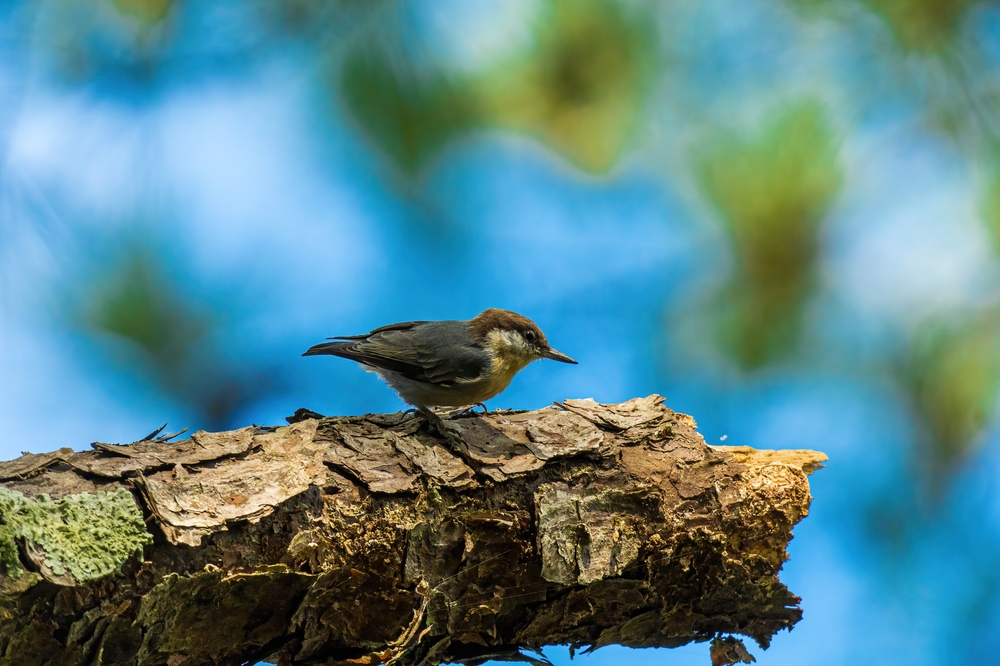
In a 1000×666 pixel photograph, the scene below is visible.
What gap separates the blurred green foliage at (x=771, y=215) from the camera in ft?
10.2

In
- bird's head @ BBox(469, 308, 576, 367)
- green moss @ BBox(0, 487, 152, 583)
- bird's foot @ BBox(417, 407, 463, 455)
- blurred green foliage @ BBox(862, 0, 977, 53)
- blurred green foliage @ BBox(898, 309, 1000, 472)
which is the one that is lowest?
green moss @ BBox(0, 487, 152, 583)

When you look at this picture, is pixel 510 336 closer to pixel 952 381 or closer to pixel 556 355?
pixel 556 355

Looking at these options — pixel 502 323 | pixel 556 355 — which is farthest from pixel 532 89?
pixel 556 355

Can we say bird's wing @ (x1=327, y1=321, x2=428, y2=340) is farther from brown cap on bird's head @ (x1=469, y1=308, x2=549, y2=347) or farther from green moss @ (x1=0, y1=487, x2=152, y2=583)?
green moss @ (x1=0, y1=487, x2=152, y2=583)

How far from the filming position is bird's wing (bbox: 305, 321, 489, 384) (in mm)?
2854

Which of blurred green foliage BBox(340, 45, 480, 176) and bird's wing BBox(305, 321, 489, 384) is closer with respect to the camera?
bird's wing BBox(305, 321, 489, 384)

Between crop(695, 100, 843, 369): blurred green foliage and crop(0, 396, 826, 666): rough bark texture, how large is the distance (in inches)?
36.7

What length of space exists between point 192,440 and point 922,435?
2.92m

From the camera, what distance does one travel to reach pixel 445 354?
288 centimetres

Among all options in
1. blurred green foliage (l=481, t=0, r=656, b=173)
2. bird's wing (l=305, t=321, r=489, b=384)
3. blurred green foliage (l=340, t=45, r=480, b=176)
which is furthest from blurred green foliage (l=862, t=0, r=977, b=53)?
bird's wing (l=305, t=321, r=489, b=384)

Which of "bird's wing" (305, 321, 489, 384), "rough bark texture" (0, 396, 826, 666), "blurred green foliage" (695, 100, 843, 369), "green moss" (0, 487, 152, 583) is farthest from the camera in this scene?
"blurred green foliage" (695, 100, 843, 369)

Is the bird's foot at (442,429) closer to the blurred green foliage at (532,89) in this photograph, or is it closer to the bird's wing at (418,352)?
the bird's wing at (418,352)

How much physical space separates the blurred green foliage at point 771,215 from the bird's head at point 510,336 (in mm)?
806

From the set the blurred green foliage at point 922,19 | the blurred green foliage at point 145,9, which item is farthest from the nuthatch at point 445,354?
the blurred green foliage at point 922,19
